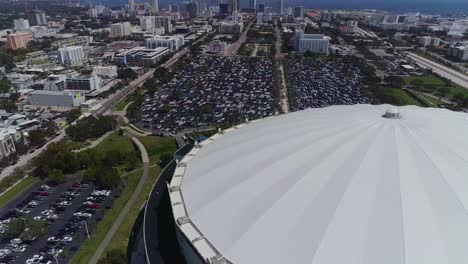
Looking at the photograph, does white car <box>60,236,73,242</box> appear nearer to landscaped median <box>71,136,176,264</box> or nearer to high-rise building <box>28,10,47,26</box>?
landscaped median <box>71,136,176,264</box>

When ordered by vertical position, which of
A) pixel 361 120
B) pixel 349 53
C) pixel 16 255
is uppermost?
pixel 361 120

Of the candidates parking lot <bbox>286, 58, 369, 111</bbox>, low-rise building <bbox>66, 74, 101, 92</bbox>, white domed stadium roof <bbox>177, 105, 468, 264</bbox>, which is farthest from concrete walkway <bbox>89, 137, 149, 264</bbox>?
low-rise building <bbox>66, 74, 101, 92</bbox>

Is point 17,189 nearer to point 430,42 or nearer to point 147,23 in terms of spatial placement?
point 147,23

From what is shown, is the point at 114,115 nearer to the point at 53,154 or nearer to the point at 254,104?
the point at 53,154

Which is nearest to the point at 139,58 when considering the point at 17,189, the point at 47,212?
the point at 17,189

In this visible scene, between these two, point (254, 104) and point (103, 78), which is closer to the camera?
point (254, 104)

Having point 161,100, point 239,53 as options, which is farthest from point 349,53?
point 161,100

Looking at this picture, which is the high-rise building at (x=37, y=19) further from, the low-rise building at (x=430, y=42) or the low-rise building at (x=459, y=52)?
the low-rise building at (x=459, y=52)
